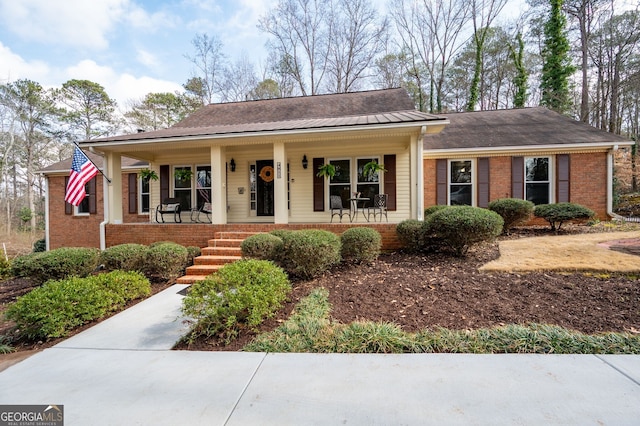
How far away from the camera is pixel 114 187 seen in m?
8.51

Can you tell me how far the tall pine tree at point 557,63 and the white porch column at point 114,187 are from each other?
2208cm

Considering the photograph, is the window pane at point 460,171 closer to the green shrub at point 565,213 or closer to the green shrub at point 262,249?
the green shrub at point 565,213

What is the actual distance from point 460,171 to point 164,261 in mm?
9922

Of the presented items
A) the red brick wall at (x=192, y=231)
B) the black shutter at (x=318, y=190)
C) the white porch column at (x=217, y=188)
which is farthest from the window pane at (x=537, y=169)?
the white porch column at (x=217, y=188)

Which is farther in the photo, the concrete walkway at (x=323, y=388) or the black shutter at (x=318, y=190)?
the black shutter at (x=318, y=190)

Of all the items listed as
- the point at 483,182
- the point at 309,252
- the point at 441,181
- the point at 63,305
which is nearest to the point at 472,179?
the point at 483,182

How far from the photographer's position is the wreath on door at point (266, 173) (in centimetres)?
970

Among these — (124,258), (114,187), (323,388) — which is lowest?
(323,388)

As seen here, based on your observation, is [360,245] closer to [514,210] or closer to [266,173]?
[266,173]

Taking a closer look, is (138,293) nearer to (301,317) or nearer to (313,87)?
(301,317)

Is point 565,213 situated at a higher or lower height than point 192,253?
higher

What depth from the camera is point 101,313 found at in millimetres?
3938

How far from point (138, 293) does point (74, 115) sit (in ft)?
79.7

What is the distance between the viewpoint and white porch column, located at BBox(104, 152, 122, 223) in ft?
27.4
